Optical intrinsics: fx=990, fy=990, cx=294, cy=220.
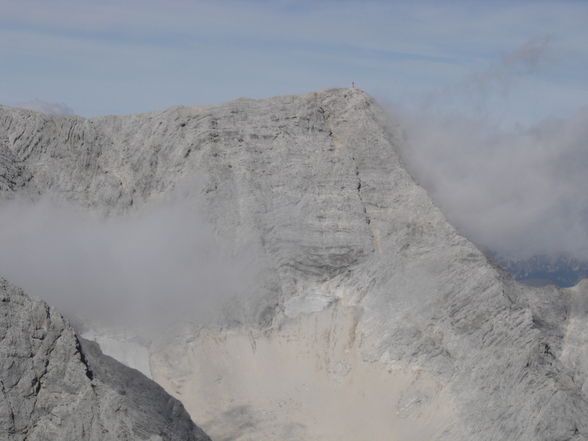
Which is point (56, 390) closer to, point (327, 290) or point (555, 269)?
point (327, 290)

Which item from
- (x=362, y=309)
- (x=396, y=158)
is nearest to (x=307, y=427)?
(x=362, y=309)

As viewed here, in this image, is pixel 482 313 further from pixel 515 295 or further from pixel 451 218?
pixel 451 218

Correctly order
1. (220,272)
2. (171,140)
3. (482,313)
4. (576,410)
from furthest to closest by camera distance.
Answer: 1. (171,140)
2. (220,272)
3. (482,313)
4. (576,410)

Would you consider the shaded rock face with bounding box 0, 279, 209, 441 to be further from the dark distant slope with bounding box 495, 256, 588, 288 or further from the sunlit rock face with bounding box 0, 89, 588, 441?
the dark distant slope with bounding box 495, 256, 588, 288

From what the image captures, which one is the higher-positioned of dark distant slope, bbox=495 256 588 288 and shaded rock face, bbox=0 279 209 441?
shaded rock face, bbox=0 279 209 441

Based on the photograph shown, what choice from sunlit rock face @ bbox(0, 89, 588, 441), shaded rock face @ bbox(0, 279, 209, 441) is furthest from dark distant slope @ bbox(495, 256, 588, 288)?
shaded rock face @ bbox(0, 279, 209, 441)

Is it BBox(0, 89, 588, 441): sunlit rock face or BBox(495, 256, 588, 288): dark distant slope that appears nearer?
BBox(0, 89, 588, 441): sunlit rock face

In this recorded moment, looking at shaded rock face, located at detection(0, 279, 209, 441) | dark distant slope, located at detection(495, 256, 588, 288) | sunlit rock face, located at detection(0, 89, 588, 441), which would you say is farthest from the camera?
dark distant slope, located at detection(495, 256, 588, 288)

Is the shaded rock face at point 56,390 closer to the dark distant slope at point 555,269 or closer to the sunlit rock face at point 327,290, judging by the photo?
the sunlit rock face at point 327,290
